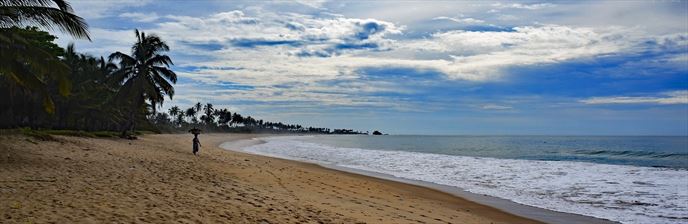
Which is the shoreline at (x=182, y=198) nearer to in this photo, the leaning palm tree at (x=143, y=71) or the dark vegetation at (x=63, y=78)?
the dark vegetation at (x=63, y=78)

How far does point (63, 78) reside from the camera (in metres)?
13.2

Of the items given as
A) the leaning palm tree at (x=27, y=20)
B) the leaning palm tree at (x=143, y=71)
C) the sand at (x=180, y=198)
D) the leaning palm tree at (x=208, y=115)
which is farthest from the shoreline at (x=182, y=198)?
the leaning palm tree at (x=208, y=115)

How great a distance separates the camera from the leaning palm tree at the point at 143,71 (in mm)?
31984

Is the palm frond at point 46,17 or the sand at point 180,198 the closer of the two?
the sand at point 180,198

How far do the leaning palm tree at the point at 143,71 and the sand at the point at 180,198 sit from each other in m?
17.7

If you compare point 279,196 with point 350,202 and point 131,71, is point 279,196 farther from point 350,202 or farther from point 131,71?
point 131,71

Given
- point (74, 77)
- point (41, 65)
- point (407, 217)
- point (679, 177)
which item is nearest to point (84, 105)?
point (74, 77)

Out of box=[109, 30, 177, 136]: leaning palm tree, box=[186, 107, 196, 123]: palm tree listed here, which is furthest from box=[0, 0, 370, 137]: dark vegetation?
box=[186, 107, 196, 123]: palm tree

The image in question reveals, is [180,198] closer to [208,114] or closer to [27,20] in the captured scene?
[27,20]

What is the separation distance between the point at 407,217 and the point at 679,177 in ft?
51.7

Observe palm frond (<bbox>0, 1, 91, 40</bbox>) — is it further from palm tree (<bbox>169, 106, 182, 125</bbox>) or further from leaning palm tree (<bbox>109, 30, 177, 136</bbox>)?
palm tree (<bbox>169, 106, 182, 125</bbox>)

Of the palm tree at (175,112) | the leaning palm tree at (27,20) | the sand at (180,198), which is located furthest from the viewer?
the palm tree at (175,112)

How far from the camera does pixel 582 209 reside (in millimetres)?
11859

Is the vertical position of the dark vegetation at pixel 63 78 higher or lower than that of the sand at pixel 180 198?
Answer: higher
